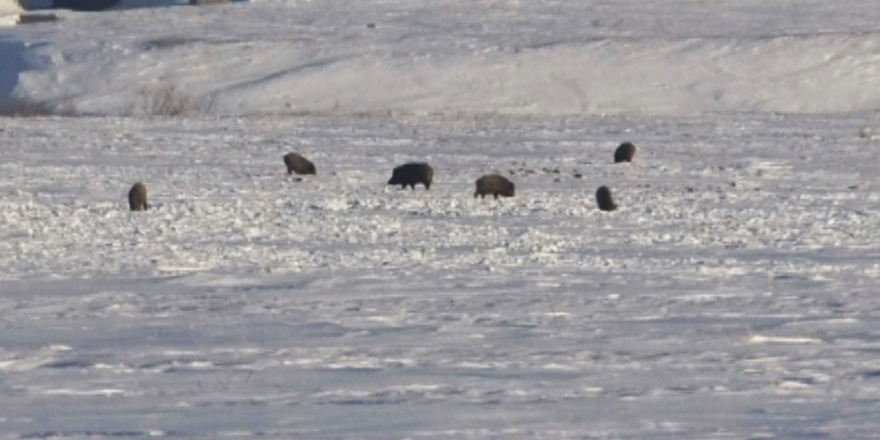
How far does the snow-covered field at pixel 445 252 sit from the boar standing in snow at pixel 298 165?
0.17m

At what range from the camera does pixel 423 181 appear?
60.3ft

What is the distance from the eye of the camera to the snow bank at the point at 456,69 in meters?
32.4

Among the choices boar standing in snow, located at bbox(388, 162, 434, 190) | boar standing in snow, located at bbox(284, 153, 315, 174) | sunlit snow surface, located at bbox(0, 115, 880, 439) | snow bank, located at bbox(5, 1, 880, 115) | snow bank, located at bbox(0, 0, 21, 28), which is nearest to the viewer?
sunlit snow surface, located at bbox(0, 115, 880, 439)

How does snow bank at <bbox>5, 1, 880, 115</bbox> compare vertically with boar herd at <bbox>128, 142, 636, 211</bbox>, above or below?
above

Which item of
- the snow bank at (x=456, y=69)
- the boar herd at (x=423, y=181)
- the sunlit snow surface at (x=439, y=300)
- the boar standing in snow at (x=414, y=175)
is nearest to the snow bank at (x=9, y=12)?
the snow bank at (x=456, y=69)

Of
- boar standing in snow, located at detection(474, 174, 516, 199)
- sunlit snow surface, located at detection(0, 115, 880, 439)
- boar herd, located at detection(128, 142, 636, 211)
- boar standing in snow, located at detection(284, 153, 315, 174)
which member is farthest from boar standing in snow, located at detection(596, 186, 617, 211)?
boar standing in snow, located at detection(284, 153, 315, 174)

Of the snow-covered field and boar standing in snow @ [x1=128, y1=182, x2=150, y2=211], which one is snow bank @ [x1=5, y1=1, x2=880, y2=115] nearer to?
the snow-covered field

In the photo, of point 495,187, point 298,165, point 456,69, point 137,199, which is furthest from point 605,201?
point 456,69

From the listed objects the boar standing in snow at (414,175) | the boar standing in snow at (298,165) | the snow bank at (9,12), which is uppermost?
the snow bank at (9,12)

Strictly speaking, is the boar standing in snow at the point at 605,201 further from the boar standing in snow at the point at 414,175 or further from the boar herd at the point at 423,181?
the boar standing in snow at the point at 414,175

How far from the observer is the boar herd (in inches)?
631

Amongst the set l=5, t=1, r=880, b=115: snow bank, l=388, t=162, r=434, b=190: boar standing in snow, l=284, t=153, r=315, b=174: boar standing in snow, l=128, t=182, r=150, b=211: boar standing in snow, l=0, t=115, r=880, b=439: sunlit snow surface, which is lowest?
l=0, t=115, r=880, b=439: sunlit snow surface

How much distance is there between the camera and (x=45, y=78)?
1342 inches

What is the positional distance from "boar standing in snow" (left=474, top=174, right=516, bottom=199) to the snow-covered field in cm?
33
